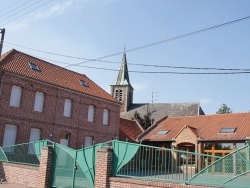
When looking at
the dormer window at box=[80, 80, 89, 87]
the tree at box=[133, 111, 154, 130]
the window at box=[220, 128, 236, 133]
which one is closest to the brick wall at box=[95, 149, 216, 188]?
the dormer window at box=[80, 80, 89, 87]

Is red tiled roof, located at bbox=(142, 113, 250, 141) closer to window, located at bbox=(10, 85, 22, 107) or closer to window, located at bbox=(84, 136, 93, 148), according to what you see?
window, located at bbox=(84, 136, 93, 148)

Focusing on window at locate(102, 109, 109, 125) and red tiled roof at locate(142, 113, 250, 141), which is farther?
window at locate(102, 109, 109, 125)

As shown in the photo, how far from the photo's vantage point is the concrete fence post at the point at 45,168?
13292mm

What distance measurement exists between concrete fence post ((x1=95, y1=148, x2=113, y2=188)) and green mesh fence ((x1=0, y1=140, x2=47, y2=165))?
150 inches

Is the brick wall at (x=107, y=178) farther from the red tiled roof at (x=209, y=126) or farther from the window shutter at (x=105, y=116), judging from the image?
the window shutter at (x=105, y=116)

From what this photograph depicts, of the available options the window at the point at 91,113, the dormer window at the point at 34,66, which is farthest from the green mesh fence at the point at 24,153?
the window at the point at 91,113

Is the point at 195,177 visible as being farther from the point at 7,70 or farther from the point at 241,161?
the point at 7,70

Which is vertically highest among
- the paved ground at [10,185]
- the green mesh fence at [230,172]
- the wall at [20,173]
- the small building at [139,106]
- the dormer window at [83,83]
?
the small building at [139,106]

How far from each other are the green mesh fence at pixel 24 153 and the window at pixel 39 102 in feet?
22.7

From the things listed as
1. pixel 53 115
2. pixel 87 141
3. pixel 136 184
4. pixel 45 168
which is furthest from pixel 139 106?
pixel 136 184

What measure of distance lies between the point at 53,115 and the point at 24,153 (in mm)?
8866

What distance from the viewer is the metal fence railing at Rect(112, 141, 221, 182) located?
10500mm

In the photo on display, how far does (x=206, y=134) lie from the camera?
93.6 feet

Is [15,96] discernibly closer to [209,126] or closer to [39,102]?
[39,102]
